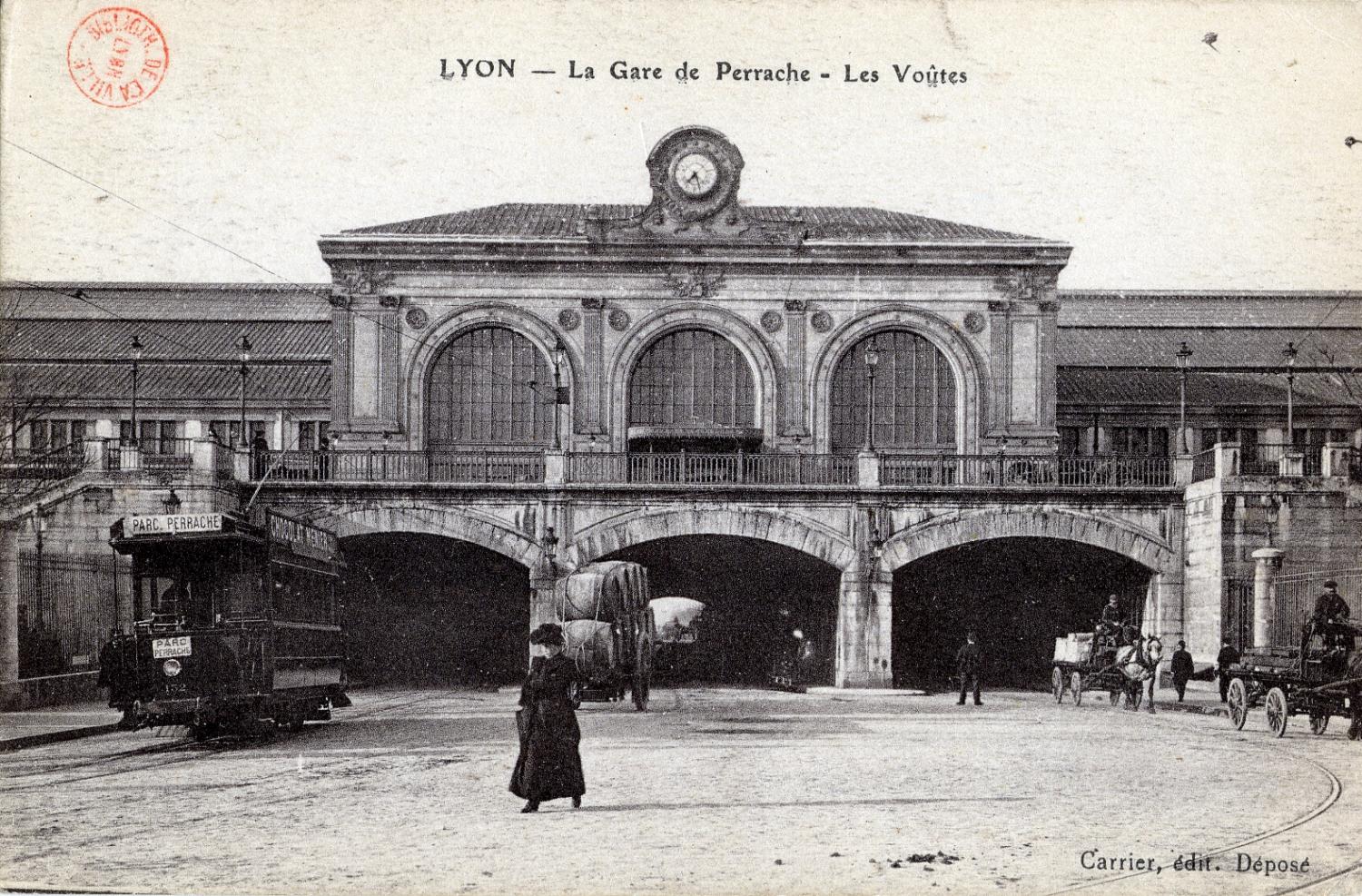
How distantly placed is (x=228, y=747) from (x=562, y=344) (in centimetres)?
2112

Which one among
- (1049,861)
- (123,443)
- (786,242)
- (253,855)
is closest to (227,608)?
(253,855)

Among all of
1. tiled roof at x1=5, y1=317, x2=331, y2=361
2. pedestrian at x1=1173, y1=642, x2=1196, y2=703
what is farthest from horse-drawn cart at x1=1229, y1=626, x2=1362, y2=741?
tiled roof at x1=5, y1=317, x2=331, y2=361

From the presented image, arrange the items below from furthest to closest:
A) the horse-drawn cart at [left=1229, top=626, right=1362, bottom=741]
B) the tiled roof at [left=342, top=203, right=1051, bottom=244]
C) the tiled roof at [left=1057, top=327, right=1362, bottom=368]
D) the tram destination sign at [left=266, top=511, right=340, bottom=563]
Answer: the tiled roof at [left=1057, top=327, right=1362, bottom=368] < the tiled roof at [left=342, top=203, right=1051, bottom=244] < the tram destination sign at [left=266, top=511, right=340, bottom=563] < the horse-drawn cart at [left=1229, top=626, right=1362, bottom=741]

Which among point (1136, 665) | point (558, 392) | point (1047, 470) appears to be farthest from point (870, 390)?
point (1136, 665)

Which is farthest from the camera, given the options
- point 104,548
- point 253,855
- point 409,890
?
point 104,548

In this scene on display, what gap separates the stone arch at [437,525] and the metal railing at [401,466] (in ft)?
2.42

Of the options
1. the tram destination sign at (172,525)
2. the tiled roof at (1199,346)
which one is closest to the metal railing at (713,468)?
the tiled roof at (1199,346)

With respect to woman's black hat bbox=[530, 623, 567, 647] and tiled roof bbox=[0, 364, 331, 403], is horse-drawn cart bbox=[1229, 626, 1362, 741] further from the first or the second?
tiled roof bbox=[0, 364, 331, 403]

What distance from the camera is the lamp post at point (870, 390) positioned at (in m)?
36.4

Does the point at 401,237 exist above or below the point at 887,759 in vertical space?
above

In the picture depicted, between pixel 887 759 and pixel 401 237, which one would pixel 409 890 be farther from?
pixel 401 237

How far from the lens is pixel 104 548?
30828 millimetres

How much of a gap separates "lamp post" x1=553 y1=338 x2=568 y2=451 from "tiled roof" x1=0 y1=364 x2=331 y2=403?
7128 mm

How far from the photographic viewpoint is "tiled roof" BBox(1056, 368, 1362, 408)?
42500 millimetres
